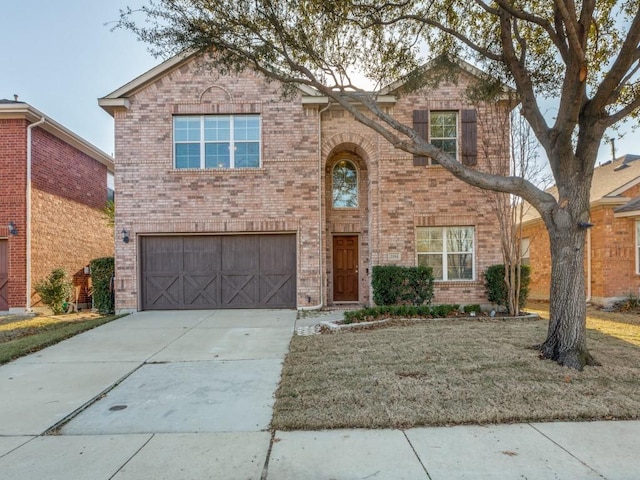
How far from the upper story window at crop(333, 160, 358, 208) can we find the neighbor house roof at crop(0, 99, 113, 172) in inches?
353

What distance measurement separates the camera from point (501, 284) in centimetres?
1016

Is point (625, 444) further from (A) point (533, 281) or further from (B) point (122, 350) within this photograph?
(A) point (533, 281)

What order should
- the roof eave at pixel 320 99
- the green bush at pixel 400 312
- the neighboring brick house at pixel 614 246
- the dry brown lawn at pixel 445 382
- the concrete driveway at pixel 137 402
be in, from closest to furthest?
the concrete driveway at pixel 137 402 → the dry brown lawn at pixel 445 382 → the green bush at pixel 400 312 → the roof eave at pixel 320 99 → the neighboring brick house at pixel 614 246

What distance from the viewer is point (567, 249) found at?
17.8ft

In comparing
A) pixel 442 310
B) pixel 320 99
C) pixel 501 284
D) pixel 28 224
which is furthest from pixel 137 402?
pixel 28 224

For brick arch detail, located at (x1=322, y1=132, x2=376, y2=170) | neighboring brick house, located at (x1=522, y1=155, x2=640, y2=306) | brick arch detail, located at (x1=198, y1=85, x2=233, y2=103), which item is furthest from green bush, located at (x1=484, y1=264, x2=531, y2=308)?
brick arch detail, located at (x1=198, y1=85, x2=233, y2=103)

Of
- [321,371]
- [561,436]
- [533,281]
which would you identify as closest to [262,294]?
[321,371]

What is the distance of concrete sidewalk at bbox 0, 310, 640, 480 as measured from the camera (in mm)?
2986

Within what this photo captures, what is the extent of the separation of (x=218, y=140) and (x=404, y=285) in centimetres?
675

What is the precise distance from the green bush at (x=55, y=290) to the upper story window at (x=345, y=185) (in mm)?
8565

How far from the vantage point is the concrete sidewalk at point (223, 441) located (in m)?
2.99

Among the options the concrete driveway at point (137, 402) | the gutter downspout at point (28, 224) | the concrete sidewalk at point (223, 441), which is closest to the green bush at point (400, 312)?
the concrete driveway at point (137, 402)

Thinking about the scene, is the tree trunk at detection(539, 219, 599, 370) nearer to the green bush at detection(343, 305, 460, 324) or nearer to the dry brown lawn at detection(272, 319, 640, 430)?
the dry brown lawn at detection(272, 319, 640, 430)

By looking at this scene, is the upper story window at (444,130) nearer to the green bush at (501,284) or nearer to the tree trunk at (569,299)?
the green bush at (501,284)
